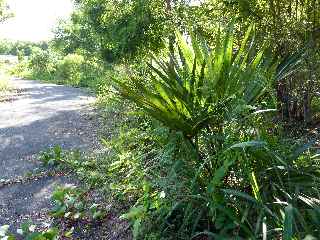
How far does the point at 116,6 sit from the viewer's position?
922 centimetres

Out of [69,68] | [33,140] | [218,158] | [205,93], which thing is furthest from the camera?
[69,68]

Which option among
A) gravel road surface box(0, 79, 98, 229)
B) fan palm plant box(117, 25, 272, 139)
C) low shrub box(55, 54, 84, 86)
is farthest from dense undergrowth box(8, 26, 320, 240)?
low shrub box(55, 54, 84, 86)

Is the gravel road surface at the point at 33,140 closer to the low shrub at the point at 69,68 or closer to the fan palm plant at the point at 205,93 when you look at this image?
the fan palm plant at the point at 205,93

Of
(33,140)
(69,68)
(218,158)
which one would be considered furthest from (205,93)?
(69,68)

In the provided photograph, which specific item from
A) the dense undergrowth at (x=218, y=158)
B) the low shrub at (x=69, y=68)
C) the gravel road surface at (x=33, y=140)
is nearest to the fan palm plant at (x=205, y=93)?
the dense undergrowth at (x=218, y=158)

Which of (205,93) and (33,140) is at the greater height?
(205,93)

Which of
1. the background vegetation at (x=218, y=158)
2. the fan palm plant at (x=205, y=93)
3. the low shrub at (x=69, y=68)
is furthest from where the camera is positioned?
the low shrub at (x=69, y=68)

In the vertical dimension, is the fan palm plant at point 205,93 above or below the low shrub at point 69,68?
above

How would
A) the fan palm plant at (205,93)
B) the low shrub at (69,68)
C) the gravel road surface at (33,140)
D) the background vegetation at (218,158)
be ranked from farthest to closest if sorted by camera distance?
the low shrub at (69,68)
the gravel road surface at (33,140)
the fan palm plant at (205,93)
the background vegetation at (218,158)

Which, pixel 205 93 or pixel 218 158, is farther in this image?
pixel 205 93

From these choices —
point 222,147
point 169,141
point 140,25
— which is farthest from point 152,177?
point 140,25

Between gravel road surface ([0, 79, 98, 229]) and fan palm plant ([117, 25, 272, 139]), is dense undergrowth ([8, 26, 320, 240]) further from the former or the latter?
gravel road surface ([0, 79, 98, 229])

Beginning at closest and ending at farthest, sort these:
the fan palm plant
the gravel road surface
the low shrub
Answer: the fan palm plant, the gravel road surface, the low shrub

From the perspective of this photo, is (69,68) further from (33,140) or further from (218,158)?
(218,158)
